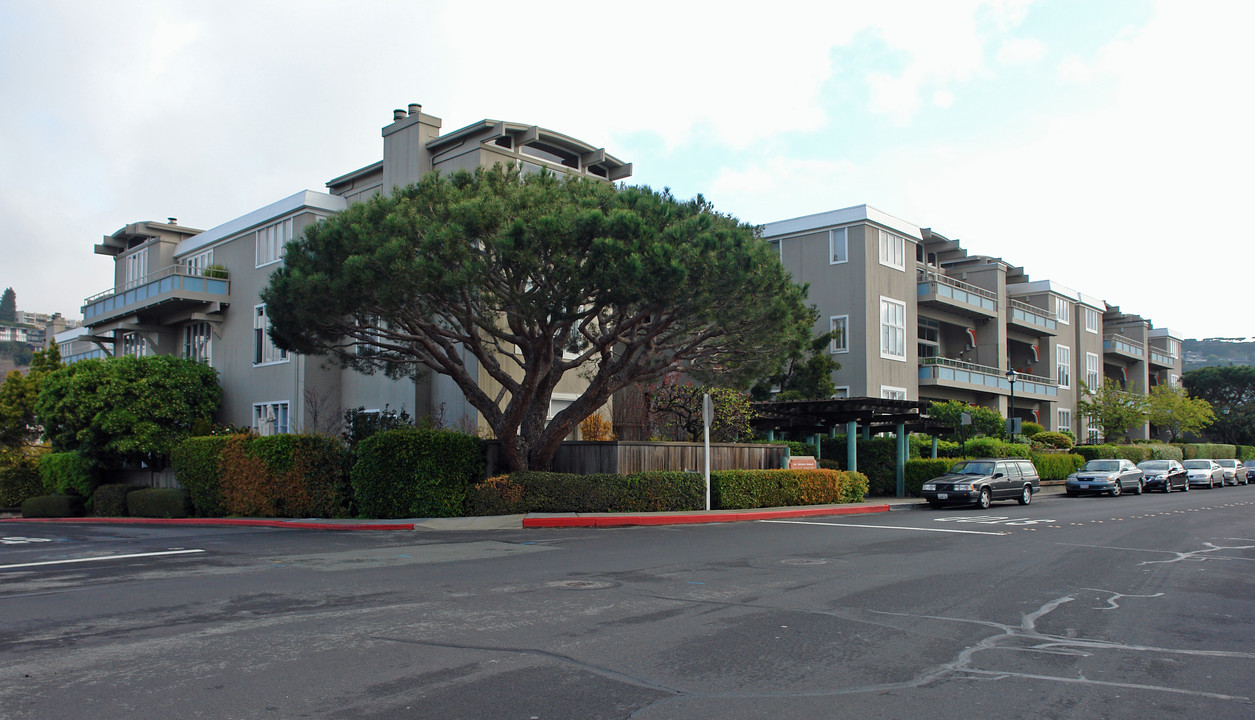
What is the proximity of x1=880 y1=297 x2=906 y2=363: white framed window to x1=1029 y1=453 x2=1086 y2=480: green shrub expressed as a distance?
6.95 metres

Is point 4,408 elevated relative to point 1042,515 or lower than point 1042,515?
elevated

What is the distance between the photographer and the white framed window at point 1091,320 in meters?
58.1

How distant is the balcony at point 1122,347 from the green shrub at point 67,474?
2364 inches

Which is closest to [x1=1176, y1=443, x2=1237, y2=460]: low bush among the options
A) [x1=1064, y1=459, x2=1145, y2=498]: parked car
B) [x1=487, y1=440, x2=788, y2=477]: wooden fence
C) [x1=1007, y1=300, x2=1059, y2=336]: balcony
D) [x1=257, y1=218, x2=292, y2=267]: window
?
[x1=1007, y1=300, x2=1059, y2=336]: balcony

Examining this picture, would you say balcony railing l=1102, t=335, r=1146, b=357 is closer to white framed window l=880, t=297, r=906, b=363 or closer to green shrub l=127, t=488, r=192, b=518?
white framed window l=880, t=297, r=906, b=363

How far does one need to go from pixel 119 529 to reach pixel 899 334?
1136 inches

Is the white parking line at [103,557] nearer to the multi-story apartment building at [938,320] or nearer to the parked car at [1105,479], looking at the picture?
the multi-story apartment building at [938,320]

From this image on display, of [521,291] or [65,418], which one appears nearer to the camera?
[521,291]

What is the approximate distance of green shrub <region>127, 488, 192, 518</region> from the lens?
1067 inches

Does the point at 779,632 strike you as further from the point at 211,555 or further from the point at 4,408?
the point at 4,408

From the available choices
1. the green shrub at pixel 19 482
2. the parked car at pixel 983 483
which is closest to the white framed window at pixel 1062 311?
the parked car at pixel 983 483

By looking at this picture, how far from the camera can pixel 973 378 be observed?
41.1 metres

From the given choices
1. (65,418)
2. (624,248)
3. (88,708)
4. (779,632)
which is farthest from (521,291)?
(65,418)

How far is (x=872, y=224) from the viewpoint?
35.6 m
